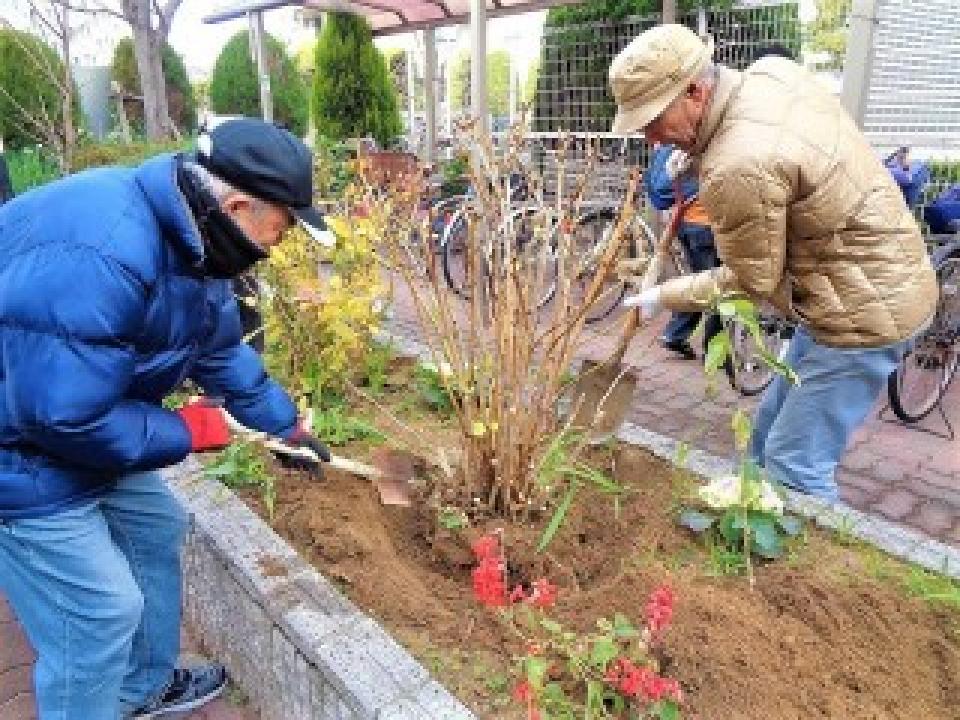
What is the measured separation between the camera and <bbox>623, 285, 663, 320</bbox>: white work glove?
276 cm

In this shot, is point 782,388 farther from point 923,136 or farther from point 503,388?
point 923,136

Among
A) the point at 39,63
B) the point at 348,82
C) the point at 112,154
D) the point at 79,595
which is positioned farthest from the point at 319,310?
the point at 348,82

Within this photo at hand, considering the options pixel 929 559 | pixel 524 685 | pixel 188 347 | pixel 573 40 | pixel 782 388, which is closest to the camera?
pixel 524 685

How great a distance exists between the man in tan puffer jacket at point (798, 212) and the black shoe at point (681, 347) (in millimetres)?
2199

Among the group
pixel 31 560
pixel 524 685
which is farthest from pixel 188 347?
pixel 524 685

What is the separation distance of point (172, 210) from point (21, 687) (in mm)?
1685

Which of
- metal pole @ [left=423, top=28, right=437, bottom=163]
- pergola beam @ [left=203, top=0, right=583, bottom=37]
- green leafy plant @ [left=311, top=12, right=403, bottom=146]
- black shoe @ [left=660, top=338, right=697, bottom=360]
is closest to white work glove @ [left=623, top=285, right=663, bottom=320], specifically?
black shoe @ [left=660, top=338, right=697, bottom=360]

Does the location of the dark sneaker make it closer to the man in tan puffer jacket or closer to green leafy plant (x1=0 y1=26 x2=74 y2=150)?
the man in tan puffer jacket

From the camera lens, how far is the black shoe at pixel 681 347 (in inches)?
195

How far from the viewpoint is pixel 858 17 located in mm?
4570

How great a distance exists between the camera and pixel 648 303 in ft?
9.18

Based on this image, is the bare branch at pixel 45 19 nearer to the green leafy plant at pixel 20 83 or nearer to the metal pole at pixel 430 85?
the green leafy plant at pixel 20 83

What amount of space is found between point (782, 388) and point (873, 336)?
50 centimetres

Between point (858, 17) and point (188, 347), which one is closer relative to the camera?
point (188, 347)
